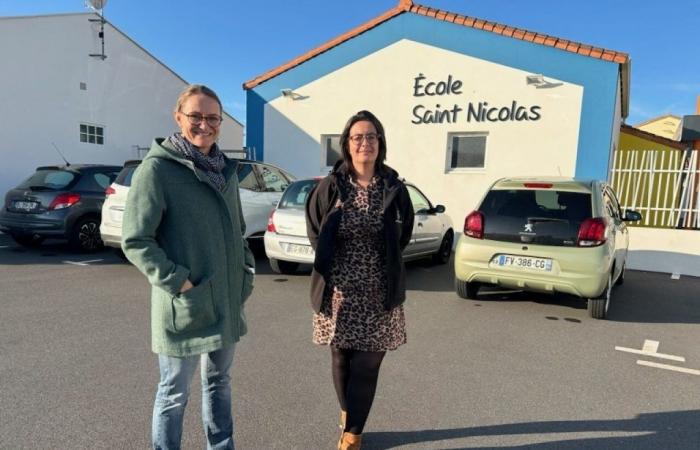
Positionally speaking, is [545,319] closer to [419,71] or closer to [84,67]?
[419,71]

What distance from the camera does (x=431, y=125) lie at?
403 inches

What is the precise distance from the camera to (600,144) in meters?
8.73

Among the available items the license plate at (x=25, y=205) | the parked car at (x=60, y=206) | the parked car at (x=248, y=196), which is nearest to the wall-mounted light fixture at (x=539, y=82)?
the parked car at (x=248, y=196)

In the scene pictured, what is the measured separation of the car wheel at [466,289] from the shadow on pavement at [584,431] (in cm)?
271

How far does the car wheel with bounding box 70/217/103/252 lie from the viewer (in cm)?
790

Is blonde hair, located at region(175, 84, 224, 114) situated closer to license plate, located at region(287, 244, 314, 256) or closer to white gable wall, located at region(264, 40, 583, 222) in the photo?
license plate, located at region(287, 244, 314, 256)

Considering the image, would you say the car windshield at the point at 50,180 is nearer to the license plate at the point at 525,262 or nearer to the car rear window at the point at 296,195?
the car rear window at the point at 296,195

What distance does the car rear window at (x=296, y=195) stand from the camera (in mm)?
6355

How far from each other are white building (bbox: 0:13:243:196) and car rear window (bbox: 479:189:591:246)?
12979mm

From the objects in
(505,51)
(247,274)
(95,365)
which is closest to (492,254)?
(247,274)

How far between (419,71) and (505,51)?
1860mm

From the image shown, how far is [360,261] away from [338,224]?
23 centimetres

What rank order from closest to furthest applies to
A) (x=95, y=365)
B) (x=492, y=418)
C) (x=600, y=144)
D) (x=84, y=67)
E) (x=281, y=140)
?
(x=492, y=418), (x=95, y=365), (x=600, y=144), (x=281, y=140), (x=84, y=67)

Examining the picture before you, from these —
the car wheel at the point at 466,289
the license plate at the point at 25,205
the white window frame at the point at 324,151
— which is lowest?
the car wheel at the point at 466,289
